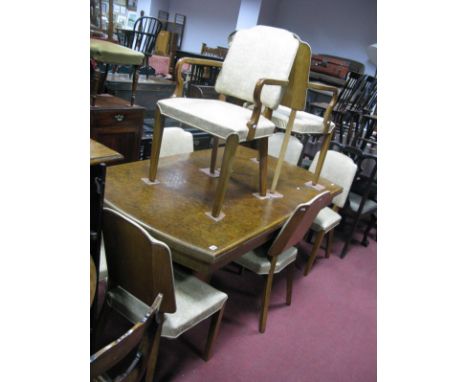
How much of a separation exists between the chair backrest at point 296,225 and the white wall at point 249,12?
6487 millimetres

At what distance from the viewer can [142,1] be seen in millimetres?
9242

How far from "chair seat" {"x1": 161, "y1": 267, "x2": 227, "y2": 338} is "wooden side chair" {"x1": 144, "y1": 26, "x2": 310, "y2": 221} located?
0.31 m

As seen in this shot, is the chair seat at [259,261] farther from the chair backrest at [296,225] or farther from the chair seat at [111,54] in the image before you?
the chair seat at [111,54]

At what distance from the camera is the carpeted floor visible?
176 cm

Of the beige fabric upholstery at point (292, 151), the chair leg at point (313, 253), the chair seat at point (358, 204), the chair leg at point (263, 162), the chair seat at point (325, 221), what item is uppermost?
the chair leg at point (263, 162)

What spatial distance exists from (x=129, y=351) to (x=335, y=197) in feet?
7.19

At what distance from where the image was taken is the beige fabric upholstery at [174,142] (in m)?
2.39

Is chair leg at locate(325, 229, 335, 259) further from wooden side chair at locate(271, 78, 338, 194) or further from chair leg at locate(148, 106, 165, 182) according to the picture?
chair leg at locate(148, 106, 165, 182)

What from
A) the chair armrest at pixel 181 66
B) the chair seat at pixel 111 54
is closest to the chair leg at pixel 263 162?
the chair armrest at pixel 181 66

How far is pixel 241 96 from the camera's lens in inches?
73.7

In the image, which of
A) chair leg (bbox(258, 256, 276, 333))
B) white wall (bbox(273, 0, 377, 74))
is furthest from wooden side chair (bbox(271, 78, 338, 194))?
white wall (bbox(273, 0, 377, 74))

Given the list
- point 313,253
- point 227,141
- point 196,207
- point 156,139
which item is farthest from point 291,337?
point 156,139
